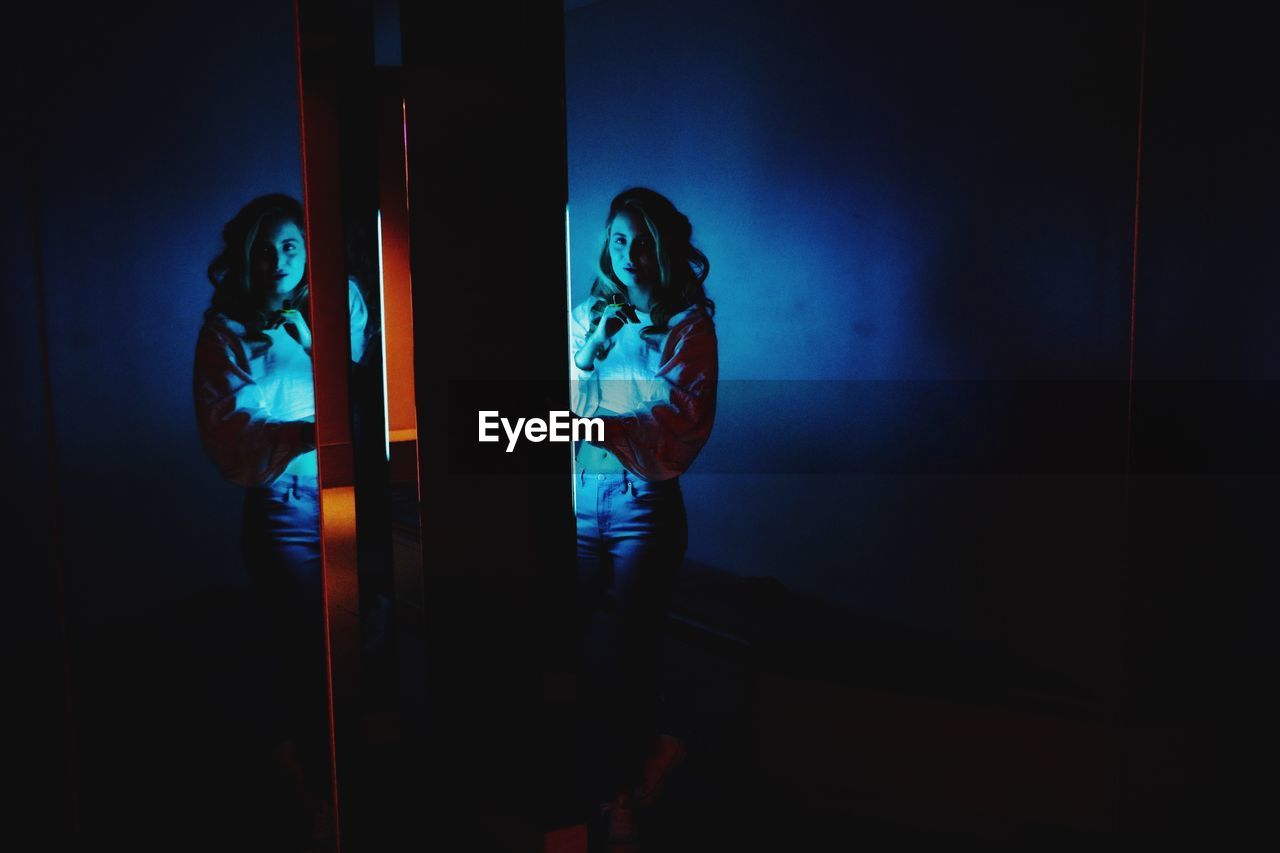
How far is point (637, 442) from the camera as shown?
6.43ft

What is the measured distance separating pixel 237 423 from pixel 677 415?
960mm

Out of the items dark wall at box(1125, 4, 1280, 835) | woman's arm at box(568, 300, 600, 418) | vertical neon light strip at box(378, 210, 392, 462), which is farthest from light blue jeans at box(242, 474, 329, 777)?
dark wall at box(1125, 4, 1280, 835)

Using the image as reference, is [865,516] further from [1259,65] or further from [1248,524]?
[1259,65]

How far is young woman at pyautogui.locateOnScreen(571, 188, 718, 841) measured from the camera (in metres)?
1.90

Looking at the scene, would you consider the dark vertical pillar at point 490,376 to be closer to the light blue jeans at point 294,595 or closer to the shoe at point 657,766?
the light blue jeans at point 294,595

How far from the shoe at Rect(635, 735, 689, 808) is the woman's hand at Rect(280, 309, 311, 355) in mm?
1255

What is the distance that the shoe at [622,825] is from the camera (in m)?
1.98

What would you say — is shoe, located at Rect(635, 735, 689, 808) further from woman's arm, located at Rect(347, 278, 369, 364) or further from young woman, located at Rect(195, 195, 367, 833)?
woman's arm, located at Rect(347, 278, 369, 364)

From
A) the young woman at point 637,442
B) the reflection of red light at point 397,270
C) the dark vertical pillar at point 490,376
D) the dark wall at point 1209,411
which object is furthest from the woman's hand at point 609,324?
the dark wall at point 1209,411

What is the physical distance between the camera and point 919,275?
7.14 ft

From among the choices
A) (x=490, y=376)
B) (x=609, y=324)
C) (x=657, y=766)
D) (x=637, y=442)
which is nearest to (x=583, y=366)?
(x=609, y=324)

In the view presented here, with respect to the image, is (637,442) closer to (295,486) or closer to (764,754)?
(295,486)

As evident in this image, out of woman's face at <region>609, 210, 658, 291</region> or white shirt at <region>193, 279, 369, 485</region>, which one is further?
woman's face at <region>609, 210, 658, 291</region>

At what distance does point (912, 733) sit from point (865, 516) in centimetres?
58
